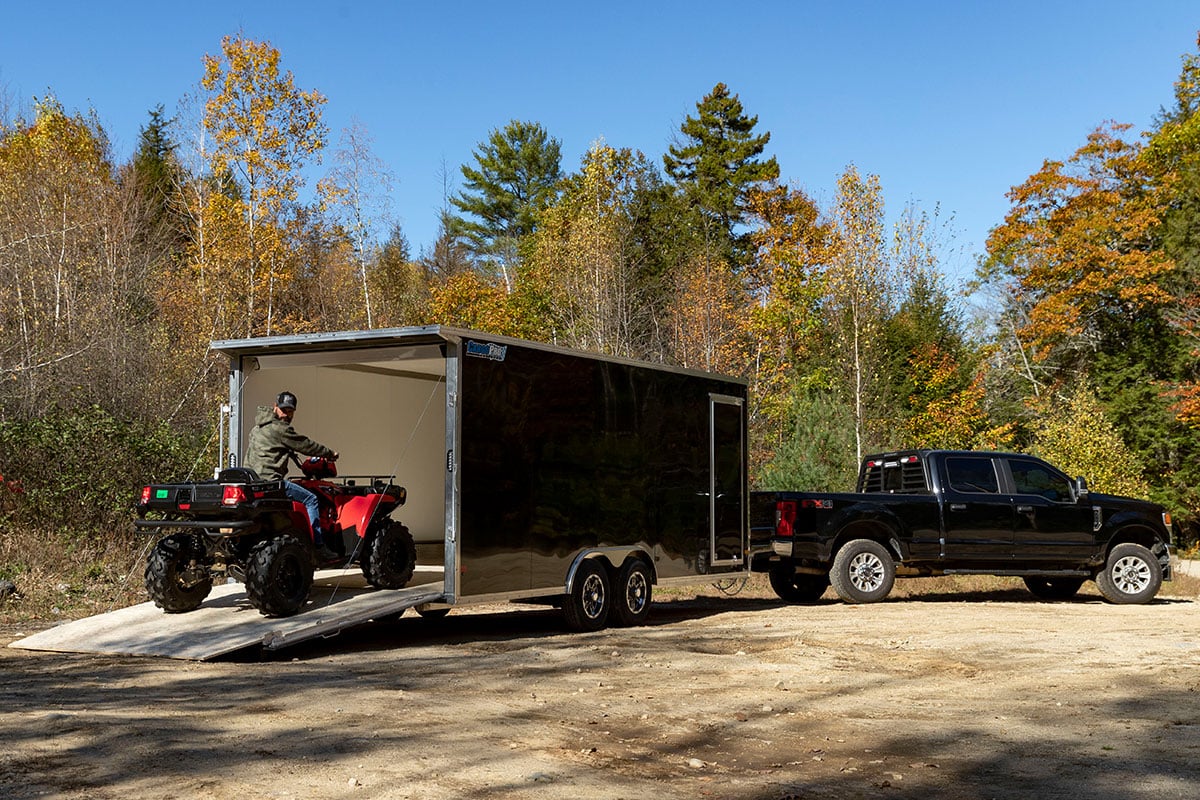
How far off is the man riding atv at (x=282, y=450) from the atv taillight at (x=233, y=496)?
704mm

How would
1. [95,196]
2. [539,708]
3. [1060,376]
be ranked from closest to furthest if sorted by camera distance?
[539,708]
[95,196]
[1060,376]

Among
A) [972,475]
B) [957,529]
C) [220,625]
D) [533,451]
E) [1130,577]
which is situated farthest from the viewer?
[1130,577]

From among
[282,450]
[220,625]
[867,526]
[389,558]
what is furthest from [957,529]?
[220,625]

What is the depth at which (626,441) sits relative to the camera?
13039mm

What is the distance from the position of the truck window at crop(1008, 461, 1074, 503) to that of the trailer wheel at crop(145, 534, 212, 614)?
10296mm

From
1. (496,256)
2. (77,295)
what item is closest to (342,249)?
(77,295)

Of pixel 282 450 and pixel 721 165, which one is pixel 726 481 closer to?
pixel 282 450

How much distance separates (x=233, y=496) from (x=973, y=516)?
9.58 metres

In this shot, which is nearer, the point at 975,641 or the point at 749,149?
the point at 975,641

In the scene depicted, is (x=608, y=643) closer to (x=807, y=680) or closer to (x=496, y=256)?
(x=807, y=680)

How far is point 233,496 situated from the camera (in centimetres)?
1037

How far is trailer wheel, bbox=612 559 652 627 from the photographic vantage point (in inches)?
515

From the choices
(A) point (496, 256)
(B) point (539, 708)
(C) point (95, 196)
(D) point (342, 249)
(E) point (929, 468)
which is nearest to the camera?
(B) point (539, 708)

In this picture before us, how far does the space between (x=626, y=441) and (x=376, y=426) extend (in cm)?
329
